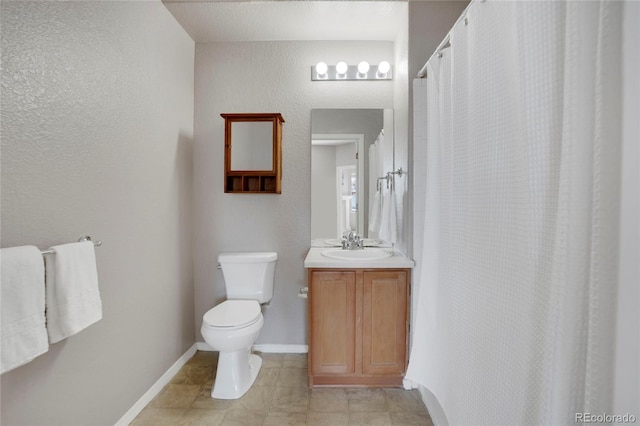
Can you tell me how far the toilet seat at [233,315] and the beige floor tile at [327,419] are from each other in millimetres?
644

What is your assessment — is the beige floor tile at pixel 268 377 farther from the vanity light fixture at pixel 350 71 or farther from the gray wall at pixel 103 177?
the vanity light fixture at pixel 350 71

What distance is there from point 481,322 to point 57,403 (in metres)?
1.72

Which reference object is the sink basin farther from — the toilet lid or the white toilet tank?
the toilet lid

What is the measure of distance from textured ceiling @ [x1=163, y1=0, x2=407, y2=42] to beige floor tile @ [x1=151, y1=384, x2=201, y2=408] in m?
2.57

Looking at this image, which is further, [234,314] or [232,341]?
[234,314]

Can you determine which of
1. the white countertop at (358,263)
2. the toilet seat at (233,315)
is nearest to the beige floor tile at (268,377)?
the toilet seat at (233,315)

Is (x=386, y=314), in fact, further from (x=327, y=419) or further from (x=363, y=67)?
(x=363, y=67)

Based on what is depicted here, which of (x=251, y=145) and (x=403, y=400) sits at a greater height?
(x=251, y=145)

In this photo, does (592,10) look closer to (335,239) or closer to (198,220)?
(335,239)

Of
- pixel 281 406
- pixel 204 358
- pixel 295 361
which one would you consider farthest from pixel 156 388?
pixel 295 361

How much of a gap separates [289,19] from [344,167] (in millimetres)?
1148

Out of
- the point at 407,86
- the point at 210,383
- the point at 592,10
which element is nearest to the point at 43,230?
the point at 210,383

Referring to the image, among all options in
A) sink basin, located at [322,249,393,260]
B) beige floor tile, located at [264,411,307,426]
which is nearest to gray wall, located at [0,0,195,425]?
beige floor tile, located at [264,411,307,426]

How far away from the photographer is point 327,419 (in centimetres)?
169
